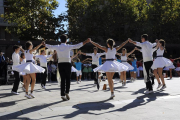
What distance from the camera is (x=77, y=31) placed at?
38719mm

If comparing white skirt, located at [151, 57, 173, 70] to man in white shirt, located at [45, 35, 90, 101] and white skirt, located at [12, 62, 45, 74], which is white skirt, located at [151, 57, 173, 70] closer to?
man in white shirt, located at [45, 35, 90, 101]

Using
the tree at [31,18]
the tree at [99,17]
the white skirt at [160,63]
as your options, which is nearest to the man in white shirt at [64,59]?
the white skirt at [160,63]

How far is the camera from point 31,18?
37562mm

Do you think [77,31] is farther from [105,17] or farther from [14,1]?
[14,1]

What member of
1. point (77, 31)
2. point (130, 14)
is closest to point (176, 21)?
point (130, 14)

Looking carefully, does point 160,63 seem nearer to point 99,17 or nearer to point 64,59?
point 64,59

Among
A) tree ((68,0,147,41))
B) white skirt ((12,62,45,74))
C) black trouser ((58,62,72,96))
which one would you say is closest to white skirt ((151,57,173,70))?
black trouser ((58,62,72,96))

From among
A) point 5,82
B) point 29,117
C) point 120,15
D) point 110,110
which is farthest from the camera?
point 120,15

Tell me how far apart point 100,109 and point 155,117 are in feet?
5.05

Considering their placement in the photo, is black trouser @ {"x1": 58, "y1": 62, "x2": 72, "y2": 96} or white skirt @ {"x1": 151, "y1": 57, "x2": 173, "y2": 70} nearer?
black trouser @ {"x1": 58, "y1": 62, "x2": 72, "y2": 96}

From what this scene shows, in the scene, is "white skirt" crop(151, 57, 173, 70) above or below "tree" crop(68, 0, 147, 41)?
below

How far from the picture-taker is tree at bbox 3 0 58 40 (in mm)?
37188

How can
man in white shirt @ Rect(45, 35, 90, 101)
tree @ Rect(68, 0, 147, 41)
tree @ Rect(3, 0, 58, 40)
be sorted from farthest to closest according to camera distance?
tree @ Rect(68, 0, 147, 41), tree @ Rect(3, 0, 58, 40), man in white shirt @ Rect(45, 35, 90, 101)

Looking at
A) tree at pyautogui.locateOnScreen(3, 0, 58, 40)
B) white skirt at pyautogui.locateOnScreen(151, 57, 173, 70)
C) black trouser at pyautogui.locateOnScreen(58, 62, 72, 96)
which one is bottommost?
black trouser at pyautogui.locateOnScreen(58, 62, 72, 96)
